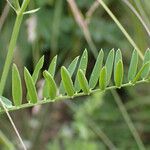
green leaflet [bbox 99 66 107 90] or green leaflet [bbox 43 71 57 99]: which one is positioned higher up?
green leaflet [bbox 43 71 57 99]

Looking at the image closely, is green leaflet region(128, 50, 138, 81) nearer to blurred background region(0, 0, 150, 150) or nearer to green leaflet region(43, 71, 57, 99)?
green leaflet region(43, 71, 57, 99)

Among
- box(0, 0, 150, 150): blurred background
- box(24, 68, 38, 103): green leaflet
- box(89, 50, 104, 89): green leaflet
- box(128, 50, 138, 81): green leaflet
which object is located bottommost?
box(0, 0, 150, 150): blurred background

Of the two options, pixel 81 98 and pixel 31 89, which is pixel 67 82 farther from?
pixel 81 98

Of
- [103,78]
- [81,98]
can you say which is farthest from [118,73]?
[81,98]

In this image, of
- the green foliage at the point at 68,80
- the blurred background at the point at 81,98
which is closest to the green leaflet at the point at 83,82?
the green foliage at the point at 68,80

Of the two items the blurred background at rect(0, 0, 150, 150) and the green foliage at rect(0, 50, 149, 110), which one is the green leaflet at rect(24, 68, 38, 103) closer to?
the green foliage at rect(0, 50, 149, 110)

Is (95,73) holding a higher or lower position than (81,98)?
higher

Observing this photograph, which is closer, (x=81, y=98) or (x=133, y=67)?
(x=133, y=67)

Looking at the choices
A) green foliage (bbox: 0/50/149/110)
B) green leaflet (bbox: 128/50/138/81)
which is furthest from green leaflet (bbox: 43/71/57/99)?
green leaflet (bbox: 128/50/138/81)

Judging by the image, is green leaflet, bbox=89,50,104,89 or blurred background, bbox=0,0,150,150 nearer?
green leaflet, bbox=89,50,104,89

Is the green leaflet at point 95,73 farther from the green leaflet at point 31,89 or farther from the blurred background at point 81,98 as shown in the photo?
the blurred background at point 81,98

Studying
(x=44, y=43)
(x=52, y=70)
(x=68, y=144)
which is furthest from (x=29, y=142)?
(x=52, y=70)
